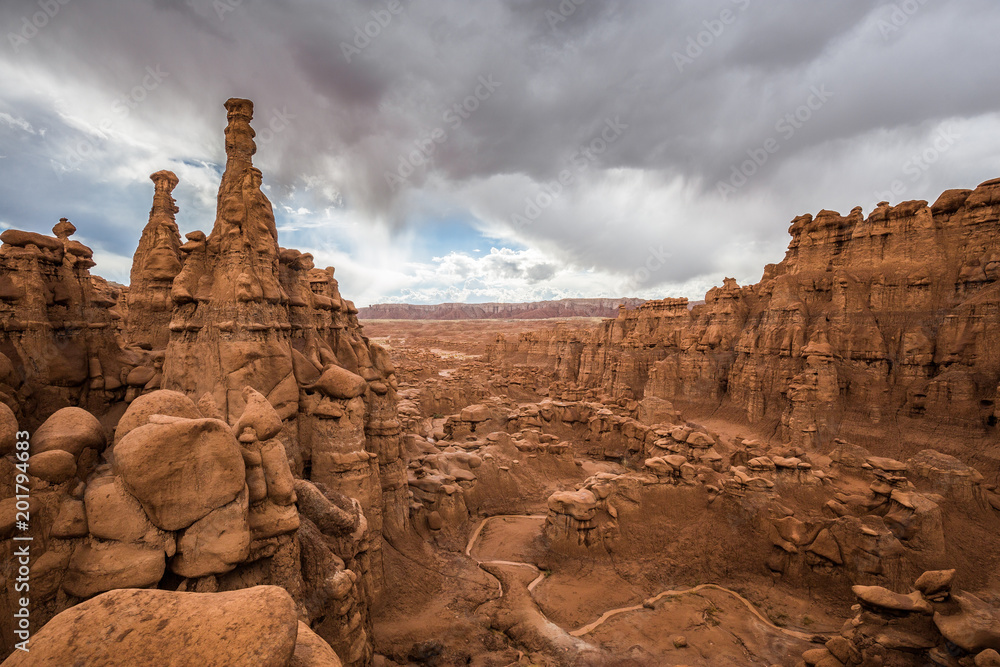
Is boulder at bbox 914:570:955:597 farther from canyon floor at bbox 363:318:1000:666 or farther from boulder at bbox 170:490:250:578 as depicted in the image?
boulder at bbox 170:490:250:578

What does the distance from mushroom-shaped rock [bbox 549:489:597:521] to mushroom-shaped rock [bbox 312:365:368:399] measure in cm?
936

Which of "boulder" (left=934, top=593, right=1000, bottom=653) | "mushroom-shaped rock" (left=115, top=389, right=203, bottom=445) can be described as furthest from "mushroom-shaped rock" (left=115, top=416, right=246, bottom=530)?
"boulder" (left=934, top=593, right=1000, bottom=653)

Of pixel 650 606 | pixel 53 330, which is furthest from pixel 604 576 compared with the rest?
pixel 53 330

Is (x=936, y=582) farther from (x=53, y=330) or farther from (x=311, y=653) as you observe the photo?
(x=53, y=330)

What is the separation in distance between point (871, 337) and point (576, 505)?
1056 inches

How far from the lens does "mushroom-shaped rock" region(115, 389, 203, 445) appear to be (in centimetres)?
595

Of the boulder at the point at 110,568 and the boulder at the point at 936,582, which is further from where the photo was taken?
the boulder at the point at 936,582

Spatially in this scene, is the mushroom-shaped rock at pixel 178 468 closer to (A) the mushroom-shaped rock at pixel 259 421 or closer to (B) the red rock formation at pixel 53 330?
(A) the mushroom-shaped rock at pixel 259 421

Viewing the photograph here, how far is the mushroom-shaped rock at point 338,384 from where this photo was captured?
11.8 meters

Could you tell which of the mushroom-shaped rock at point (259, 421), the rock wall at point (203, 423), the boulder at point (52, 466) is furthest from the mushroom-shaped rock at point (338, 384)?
the boulder at point (52, 466)

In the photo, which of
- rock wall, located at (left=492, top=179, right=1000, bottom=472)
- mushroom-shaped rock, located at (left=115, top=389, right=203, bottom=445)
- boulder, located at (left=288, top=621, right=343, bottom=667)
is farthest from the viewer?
rock wall, located at (left=492, top=179, right=1000, bottom=472)

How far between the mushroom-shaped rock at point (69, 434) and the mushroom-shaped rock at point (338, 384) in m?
5.77
